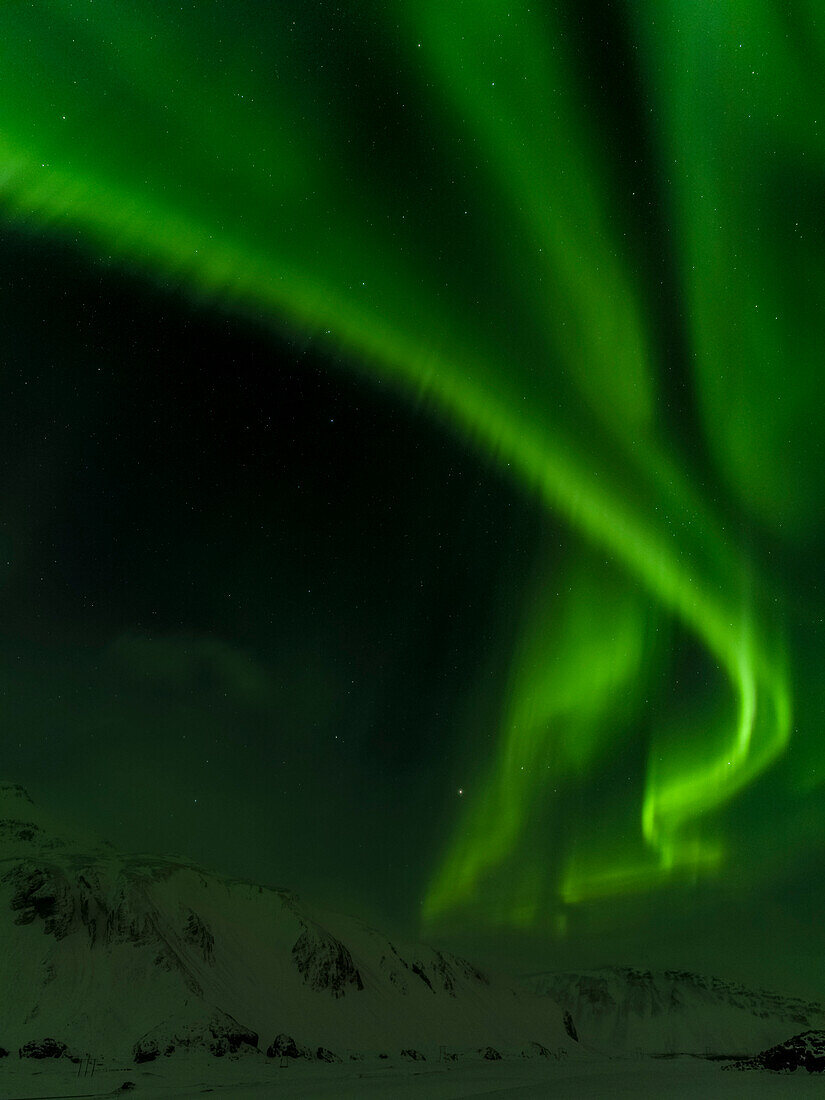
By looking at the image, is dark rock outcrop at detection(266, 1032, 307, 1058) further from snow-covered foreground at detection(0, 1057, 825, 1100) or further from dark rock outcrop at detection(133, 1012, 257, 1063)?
snow-covered foreground at detection(0, 1057, 825, 1100)

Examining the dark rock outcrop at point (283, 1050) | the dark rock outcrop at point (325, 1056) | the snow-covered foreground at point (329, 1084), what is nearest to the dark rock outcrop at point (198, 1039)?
the dark rock outcrop at point (283, 1050)

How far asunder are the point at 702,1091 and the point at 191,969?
428 ft

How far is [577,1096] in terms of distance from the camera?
251 feet

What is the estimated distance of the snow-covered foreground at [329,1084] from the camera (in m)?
77.3

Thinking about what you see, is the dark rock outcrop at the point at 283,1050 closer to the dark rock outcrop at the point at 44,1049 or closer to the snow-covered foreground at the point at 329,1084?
the snow-covered foreground at the point at 329,1084

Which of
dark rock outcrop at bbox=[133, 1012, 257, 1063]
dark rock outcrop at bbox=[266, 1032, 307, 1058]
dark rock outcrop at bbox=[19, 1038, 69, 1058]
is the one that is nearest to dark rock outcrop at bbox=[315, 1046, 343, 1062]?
dark rock outcrop at bbox=[266, 1032, 307, 1058]

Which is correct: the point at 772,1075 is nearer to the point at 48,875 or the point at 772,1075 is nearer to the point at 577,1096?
the point at 577,1096

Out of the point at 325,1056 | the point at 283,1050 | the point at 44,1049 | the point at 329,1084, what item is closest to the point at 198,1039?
the point at 283,1050

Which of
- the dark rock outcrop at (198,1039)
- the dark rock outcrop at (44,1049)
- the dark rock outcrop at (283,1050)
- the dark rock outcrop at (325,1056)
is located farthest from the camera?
the dark rock outcrop at (325,1056)

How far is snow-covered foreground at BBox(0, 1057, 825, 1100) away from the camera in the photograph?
77.3 m

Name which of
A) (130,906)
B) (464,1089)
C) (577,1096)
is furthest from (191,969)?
(577,1096)

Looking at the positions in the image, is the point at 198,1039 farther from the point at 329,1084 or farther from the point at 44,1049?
the point at 329,1084

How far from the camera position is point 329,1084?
9662cm

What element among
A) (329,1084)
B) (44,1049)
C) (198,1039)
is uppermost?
(329,1084)
